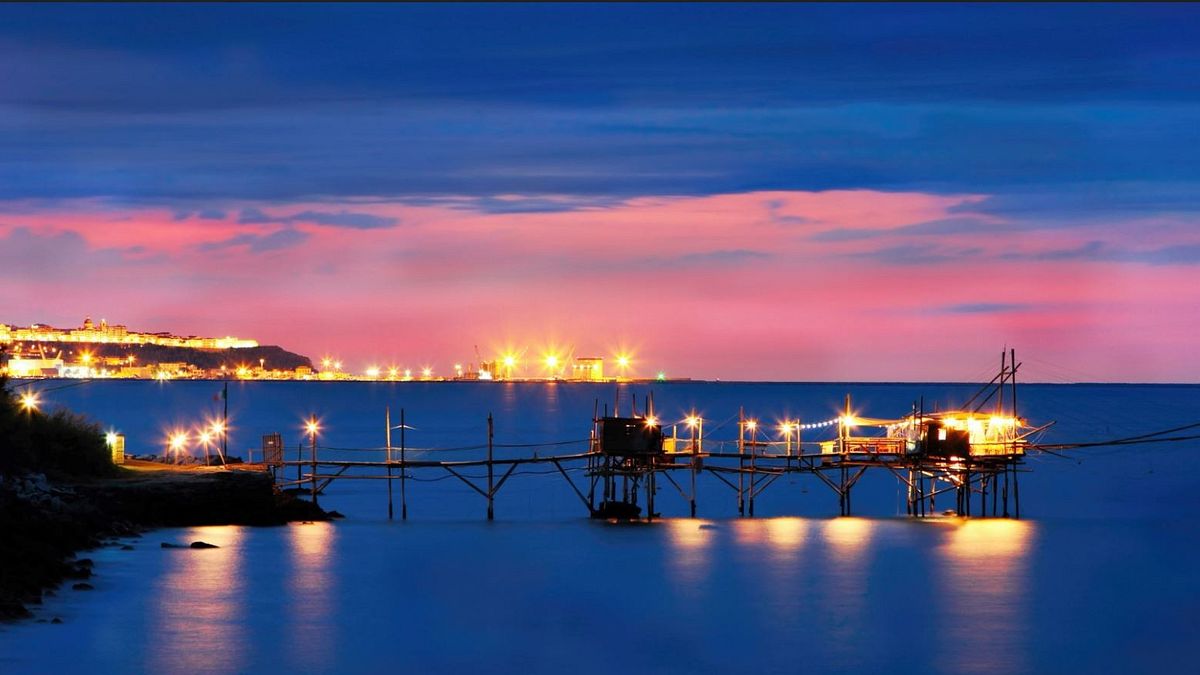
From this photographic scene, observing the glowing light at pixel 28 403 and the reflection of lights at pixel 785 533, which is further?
the glowing light at pixel 28 403

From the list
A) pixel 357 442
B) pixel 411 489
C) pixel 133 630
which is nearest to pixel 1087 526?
pixel 411 489

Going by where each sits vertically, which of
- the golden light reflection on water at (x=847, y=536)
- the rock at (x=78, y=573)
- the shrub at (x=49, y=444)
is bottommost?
the golden light reflection on water at (x=847, y=536)

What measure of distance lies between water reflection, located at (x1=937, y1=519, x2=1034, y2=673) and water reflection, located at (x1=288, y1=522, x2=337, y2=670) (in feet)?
44.1

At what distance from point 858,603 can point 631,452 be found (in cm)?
1592

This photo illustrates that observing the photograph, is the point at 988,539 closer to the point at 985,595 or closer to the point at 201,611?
the point at 985,595

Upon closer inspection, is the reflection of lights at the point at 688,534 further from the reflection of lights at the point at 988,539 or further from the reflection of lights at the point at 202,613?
the reflection of lights at the point at 202,613

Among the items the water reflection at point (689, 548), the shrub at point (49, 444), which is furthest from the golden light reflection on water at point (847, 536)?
the shrub at point (49, 444)

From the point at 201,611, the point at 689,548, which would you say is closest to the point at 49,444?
the point at 201,611

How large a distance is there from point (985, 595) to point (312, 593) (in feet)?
60.1

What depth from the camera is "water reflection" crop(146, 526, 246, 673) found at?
2945 cm

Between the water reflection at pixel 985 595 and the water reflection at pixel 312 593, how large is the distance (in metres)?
Answer: 13.5

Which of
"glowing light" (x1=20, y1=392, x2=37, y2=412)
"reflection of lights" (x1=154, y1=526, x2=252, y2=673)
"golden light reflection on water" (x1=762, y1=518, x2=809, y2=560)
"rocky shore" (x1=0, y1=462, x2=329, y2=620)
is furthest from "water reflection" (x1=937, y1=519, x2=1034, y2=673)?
"glowing light" (x1=20, y1=392, x2=37, y2=412)

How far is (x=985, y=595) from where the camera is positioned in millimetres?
40312

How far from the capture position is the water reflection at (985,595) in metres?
32.2
